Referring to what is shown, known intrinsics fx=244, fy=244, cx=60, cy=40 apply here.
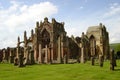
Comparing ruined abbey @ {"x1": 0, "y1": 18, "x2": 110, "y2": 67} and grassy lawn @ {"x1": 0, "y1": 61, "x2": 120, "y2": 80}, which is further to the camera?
ruined abbey @ {"x1": 0, "y1": 18, "x2": 110, "y2": 67}

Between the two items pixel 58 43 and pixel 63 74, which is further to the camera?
pixel 58 43

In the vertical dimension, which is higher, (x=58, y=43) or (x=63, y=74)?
(x=58, y=43)

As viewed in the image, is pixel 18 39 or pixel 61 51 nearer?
pixel 61 51

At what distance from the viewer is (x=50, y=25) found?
242ft

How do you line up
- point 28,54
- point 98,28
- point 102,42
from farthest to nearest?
A: 1. point 98,28
2. point 102,42
3. point 28,54

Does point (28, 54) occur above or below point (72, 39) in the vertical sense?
below

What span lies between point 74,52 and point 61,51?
37.9 feet

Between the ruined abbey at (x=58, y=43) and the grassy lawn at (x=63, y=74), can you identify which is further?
the ruined abbey at (x=58, y=43)

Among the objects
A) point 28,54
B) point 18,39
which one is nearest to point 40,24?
point 18,39

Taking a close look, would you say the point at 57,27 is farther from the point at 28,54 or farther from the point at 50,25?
the point at 28,54

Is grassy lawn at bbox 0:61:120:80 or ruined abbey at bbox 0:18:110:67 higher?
ruined abbey at bbox 0:18:110:67

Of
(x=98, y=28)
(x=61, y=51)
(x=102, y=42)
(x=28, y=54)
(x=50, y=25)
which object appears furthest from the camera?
(x=98, y=28)

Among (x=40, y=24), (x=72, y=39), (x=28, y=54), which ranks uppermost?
(x=40, y=24)

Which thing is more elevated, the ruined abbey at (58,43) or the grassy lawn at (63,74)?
the ruined abbey at (58,43)
